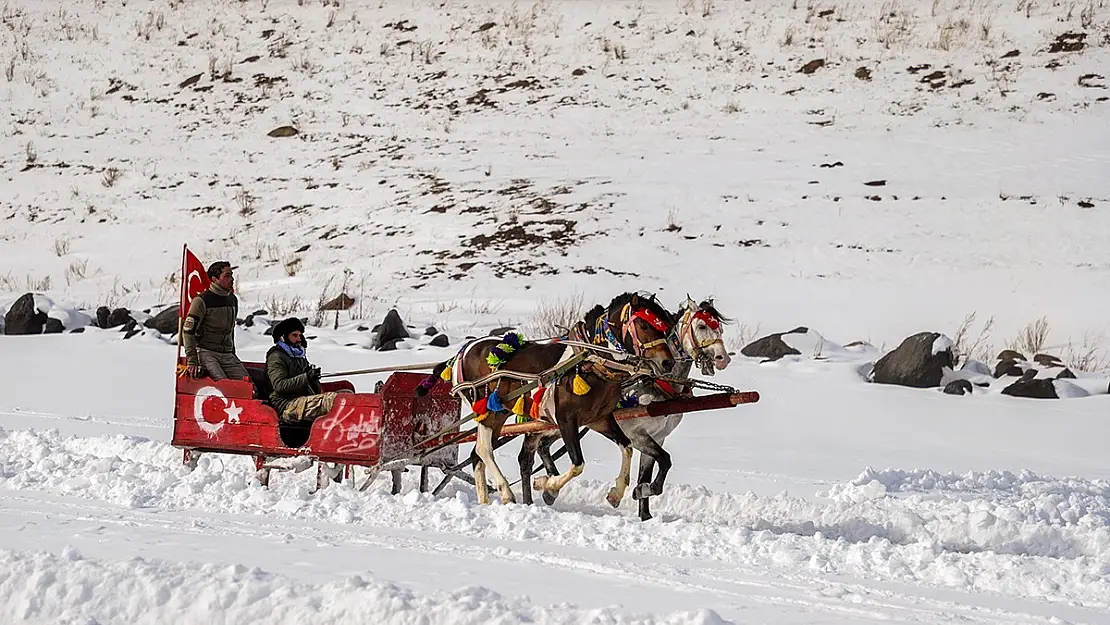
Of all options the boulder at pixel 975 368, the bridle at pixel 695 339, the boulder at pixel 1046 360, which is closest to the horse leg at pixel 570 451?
the bridle at pixel 695 339

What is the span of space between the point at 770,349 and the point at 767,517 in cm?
744

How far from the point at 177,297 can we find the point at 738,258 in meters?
9.63

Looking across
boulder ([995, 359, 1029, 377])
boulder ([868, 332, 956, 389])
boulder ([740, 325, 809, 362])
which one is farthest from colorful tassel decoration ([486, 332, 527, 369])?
boulder ([995, 359, 1029, 377])

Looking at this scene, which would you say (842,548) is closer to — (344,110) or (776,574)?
(776,574)

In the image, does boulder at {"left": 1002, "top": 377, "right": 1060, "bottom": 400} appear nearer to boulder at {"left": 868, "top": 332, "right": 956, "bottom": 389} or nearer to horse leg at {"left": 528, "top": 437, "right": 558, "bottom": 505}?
boulder at {"left": 868, "top": 332, "right": 956, "bottom": 389}

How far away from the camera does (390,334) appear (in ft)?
53.0

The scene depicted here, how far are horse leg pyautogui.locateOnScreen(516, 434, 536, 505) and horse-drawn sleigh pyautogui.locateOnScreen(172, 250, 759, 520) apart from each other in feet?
0.03

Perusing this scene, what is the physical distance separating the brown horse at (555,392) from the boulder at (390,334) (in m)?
7.17

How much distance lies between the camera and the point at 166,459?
377 inches

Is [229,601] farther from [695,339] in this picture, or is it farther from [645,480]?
[695,339]

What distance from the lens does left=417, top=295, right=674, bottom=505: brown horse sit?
793 cm

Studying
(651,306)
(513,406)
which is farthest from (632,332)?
(513,406)

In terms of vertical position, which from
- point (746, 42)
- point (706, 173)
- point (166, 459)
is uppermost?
point (746, 42)

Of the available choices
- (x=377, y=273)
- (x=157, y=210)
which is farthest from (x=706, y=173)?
(x=157, y=210)
